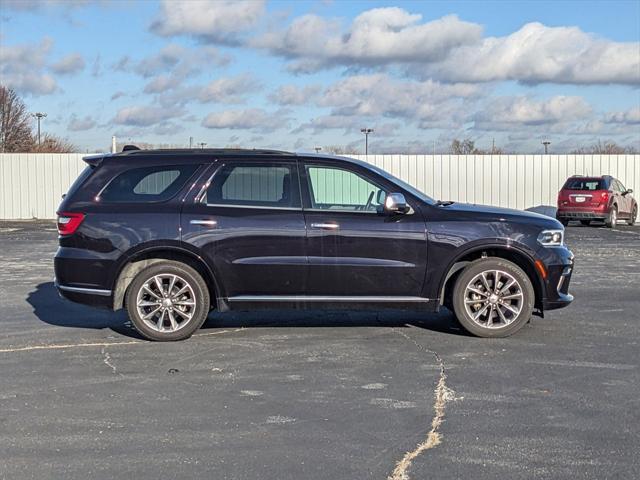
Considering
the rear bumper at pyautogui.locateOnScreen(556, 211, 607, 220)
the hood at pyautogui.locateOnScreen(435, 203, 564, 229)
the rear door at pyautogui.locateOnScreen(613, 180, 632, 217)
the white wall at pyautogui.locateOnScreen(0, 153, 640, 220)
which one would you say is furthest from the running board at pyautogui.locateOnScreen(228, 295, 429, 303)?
the white wall at pyautogui.locateOnScreen(0, 153, 640, 220)

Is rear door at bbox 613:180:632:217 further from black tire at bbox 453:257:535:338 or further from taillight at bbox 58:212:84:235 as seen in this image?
taillight at bbox 58:212:84:235

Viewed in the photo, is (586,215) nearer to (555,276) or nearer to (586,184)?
(586,184)

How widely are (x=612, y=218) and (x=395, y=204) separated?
18.4 meters

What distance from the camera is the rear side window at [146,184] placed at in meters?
7.84

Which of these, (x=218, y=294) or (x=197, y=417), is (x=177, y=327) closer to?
(x=218, y=294)

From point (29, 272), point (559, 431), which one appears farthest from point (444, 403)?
point (29, 272)

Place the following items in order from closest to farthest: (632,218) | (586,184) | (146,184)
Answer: (146,184), (586,184), (632,218)

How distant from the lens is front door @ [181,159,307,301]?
771 centimetres

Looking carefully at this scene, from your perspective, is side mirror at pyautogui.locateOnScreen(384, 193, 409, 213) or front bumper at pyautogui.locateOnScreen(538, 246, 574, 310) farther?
front bumper at pyautogui.locateOnScreen(538, 246, 574, 310)

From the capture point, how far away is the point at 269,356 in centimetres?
716

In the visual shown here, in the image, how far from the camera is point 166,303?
7.75m

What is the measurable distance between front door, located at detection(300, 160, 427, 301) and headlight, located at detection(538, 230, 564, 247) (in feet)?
3.91

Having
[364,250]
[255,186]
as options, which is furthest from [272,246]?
[364,250]

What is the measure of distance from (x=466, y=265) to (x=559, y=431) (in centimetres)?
305
